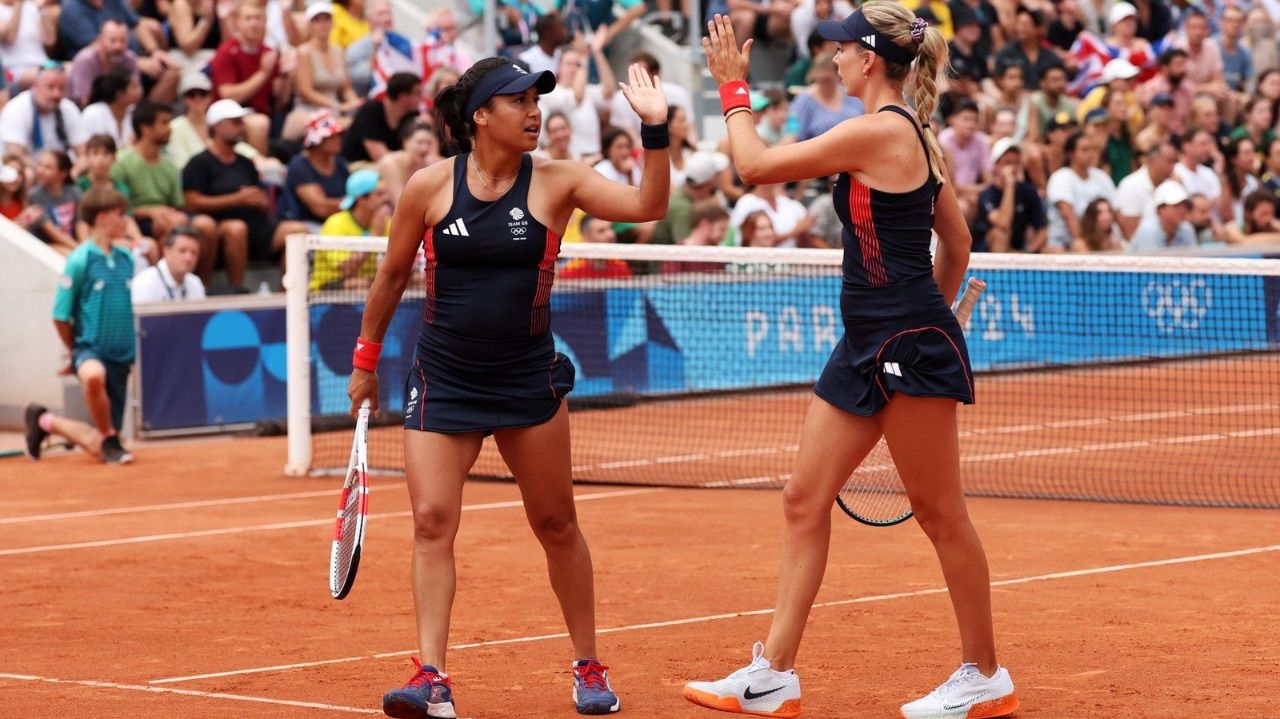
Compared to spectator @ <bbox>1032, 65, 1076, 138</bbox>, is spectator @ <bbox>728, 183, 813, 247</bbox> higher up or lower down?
lower down

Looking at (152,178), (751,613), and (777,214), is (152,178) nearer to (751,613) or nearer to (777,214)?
(777,214)

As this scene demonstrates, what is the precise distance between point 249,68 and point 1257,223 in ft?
33.2

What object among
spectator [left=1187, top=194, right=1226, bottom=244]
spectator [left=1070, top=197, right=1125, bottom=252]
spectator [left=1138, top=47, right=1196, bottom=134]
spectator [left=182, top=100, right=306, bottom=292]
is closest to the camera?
spectator [left=182, top=100, right=306, bottom=292]

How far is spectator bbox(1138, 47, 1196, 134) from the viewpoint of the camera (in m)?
22.4

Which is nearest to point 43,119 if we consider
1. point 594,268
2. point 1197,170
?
point 594,268

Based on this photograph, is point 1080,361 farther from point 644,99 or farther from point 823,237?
point 644,99

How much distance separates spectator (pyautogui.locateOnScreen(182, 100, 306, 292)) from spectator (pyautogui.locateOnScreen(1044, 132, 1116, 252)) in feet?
24.4

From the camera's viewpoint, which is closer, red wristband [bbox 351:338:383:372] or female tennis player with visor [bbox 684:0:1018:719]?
female tennis player with visor [bbox 684:0:1018:719]

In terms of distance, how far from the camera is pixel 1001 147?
19297 mm

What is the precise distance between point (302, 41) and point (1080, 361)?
309 inches

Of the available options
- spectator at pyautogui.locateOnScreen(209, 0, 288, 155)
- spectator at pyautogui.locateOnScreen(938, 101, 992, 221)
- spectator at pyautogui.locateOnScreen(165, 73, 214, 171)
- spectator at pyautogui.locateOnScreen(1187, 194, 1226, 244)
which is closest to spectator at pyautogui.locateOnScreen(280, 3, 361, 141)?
spectator at pyautogui.locateOnScreen(209, 0, 288, 155)

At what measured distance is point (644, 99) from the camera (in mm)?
6043

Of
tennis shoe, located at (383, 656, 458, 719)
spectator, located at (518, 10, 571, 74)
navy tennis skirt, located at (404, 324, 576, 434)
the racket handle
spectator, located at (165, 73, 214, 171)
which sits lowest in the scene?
tennis shoe, located at (383, 656, 458, 719)

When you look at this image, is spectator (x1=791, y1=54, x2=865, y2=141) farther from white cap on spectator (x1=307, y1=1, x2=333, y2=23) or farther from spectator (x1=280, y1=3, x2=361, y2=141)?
white cap on spectator (x1=307, y1=1, x2=333, y2=23)
